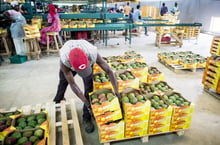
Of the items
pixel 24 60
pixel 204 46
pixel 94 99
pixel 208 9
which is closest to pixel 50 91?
pixel 94 99

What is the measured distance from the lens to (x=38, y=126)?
2.19 meters

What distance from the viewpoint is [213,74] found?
3916 millimetres

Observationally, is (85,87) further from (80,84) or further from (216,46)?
(216,46)

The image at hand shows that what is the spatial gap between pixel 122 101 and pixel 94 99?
16.5 inches

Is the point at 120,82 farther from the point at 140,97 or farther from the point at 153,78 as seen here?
the point at 153,78

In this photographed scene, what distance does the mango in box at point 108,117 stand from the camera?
2371 millimetres

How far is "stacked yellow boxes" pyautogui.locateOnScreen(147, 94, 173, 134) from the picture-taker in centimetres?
252

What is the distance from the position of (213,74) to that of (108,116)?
9.58 ft

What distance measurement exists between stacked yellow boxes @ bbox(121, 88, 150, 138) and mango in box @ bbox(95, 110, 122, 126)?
4.4 inches

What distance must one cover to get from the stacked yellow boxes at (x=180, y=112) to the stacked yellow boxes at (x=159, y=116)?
0.27 feet

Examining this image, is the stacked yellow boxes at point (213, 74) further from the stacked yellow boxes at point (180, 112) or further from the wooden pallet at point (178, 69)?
the stacked yellow boxes at point (180, 112)

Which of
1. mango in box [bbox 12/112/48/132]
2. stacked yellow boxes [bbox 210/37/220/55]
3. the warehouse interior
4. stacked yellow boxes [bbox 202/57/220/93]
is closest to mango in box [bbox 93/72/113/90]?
the warehouse interior

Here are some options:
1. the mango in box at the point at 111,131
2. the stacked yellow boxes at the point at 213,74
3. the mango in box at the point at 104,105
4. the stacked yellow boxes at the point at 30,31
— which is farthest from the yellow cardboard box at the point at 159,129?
the stacked yellow boxes at the point at 30,31

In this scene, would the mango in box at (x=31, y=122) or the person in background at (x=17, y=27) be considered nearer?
the mango in box at (x=31, y=122)
